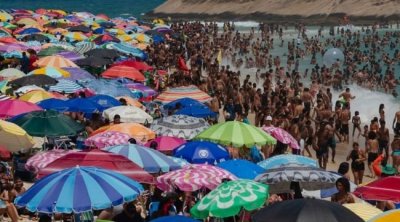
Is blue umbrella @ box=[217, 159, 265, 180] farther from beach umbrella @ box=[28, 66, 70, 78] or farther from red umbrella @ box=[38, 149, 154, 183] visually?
beach umbrella @ box=[28, 66, 70, 78]

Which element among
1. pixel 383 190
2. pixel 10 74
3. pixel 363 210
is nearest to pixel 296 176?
pixel 383 190

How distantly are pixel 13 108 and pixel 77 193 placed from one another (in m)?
6.17

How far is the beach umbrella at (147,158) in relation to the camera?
366 inches

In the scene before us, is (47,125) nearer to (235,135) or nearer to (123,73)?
(235,135)

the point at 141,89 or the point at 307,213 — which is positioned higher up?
the point at 307,213

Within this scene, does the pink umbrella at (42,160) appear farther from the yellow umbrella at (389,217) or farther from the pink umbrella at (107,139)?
the yellow umbrella at (389,217)

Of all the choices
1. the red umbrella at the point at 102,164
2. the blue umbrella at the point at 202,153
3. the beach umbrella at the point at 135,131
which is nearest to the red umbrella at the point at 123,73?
the beach umbrella at the point at 135,131

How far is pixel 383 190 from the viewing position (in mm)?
8117

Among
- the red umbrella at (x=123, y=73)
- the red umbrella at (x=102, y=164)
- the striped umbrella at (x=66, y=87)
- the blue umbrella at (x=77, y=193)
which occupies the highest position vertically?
the blue umbrella at (x=77, y=193)

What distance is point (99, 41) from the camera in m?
29.0

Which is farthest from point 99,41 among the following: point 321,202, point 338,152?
point 321,202

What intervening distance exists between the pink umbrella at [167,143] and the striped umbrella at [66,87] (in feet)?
19.3

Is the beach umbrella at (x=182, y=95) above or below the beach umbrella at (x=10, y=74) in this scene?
below

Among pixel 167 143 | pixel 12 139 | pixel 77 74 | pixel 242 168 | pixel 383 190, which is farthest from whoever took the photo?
pixel 77 74
